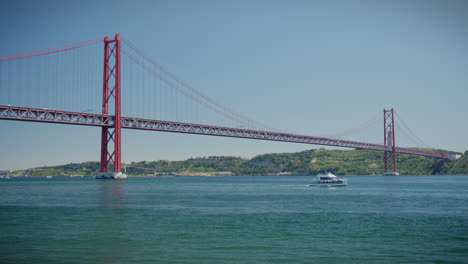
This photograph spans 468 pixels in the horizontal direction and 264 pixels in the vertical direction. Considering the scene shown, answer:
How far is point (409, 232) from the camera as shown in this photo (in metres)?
20.6

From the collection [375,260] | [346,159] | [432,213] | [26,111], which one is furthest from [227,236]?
[346,159]

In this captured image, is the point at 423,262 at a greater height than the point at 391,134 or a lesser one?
lesser

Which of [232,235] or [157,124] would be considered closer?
[232,235]

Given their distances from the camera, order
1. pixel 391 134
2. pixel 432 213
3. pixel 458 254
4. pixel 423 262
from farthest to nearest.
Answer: pixel 391 134, pixel 432 213, pixel 458 254, pixel 423 262

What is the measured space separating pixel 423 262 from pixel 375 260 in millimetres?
1510

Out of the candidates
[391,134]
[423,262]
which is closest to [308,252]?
[423,262]

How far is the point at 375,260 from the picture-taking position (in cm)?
1511

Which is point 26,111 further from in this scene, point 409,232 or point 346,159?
Result: point 346,159

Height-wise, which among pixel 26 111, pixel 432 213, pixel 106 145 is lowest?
pixel 432 213

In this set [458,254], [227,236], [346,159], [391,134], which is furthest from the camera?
[346,159]

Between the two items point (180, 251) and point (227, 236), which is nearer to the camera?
point (180, 251)

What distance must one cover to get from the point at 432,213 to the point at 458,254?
13159mm

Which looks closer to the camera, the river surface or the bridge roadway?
the river surface

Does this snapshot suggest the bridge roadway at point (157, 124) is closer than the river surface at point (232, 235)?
No
